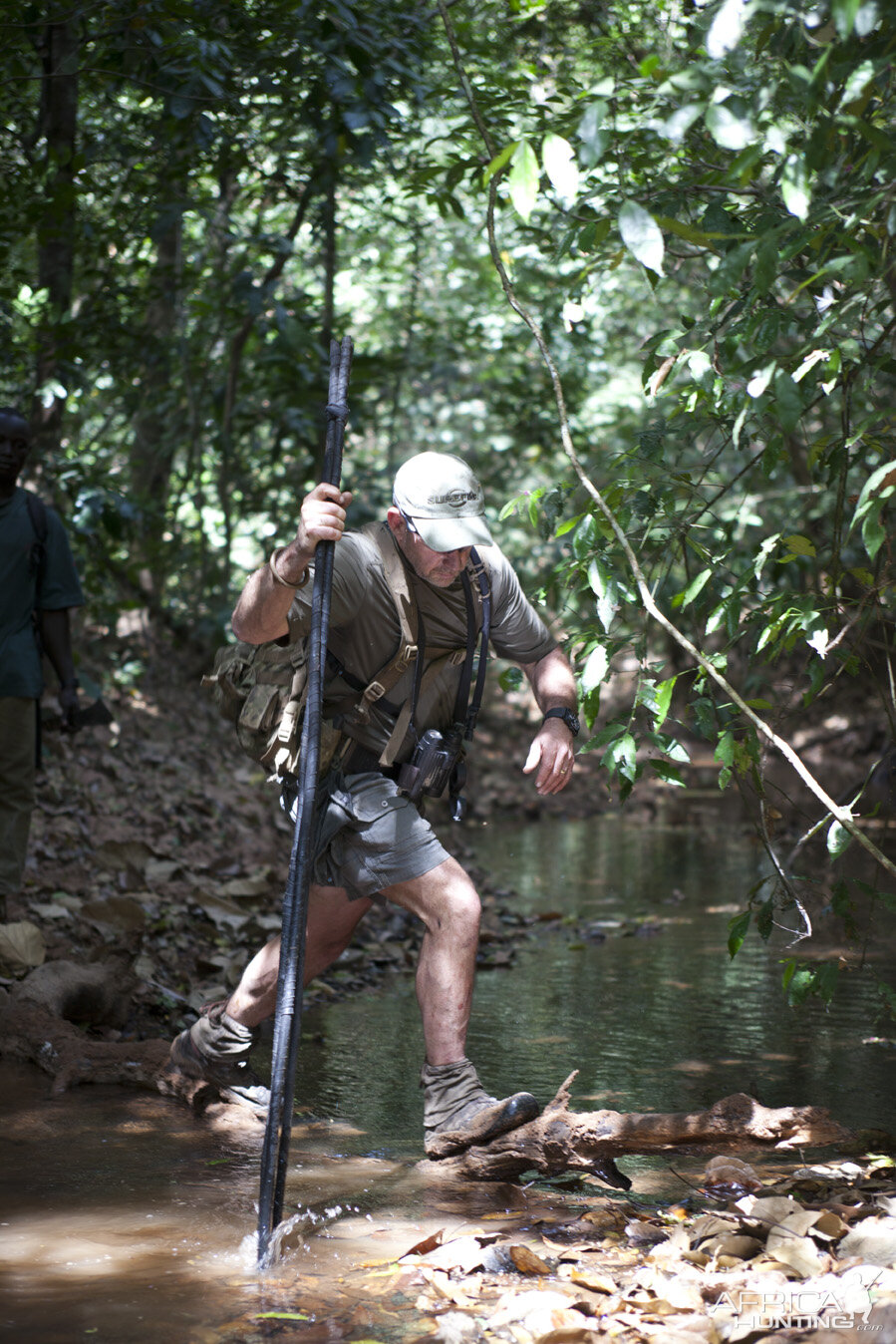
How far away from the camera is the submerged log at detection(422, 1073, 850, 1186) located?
11.2 feet

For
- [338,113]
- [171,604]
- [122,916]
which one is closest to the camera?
[122,916]

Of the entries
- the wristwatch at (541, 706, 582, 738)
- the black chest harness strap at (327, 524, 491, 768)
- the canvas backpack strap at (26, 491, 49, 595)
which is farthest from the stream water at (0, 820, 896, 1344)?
the canvas backpack strap at (26, 491, 49, 595)

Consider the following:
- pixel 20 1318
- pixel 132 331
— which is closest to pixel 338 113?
pixel 132 331

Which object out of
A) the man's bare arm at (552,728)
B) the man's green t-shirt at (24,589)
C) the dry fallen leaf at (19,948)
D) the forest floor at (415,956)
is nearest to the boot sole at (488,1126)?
the forest floor at (415,956)

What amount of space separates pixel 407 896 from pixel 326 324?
7.31 metres

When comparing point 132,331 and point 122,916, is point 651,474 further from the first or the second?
point 132,331

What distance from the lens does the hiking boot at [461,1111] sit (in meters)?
3.49

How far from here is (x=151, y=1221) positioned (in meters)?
→ 3.23

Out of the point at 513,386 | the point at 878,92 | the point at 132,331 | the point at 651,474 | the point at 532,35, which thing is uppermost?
the point at 532,35

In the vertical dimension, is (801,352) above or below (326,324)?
below

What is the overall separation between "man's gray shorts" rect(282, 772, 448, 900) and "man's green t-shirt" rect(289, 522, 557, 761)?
0.18m

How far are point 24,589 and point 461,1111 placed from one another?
3304mm

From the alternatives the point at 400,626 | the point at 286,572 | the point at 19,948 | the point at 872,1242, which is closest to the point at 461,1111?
the point at 872,1242

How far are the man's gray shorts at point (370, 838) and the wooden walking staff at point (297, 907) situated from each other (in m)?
0.52
